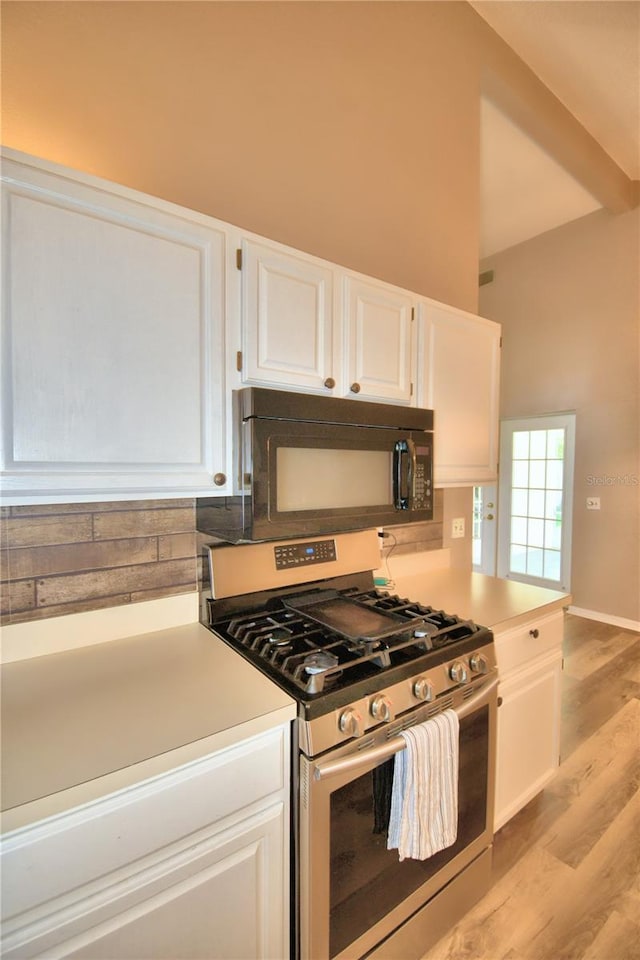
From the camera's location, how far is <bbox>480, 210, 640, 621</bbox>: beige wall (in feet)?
12.3

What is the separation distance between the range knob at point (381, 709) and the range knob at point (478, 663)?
37 centimetres

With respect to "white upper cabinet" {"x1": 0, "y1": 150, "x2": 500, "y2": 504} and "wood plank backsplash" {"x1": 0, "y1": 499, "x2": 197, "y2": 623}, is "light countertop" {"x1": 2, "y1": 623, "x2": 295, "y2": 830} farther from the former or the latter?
"white upper cabinet" {"x1": 0, "y1": 150, "x2": 500, "y2": 504}

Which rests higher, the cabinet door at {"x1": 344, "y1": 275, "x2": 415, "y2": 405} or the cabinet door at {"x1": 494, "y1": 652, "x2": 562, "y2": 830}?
the cabinet door at {"x1": 344, "y1": 275, "x2": 415, "y2": 405}

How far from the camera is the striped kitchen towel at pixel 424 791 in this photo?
3.54ft

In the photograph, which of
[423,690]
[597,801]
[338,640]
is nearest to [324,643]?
[338,640]

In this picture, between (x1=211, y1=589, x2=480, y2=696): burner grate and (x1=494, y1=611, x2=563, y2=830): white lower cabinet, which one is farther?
(x1=494, y1=611, x2=563, y2=830): white lower cabinet

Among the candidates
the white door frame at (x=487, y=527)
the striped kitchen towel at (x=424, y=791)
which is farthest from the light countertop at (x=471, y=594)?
the white door frame at (x=487, y=527)

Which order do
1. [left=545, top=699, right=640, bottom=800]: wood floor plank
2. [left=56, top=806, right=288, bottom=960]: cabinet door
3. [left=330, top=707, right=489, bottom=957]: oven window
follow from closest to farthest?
[left=56, top=806, right=288, bottom=960]: cabinet door
[left=330, top=707, right=489, bottom=957]: oven window
[left=545, top=699, right=640, bottom=800]: wood floor plank

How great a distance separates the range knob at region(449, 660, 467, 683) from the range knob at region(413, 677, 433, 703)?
12 centimetres

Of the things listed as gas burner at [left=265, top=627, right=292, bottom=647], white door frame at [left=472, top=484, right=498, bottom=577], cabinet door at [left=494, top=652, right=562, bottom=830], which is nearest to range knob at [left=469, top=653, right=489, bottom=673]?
cabinet door at [left=494, top=652, right=562, bottom=830]

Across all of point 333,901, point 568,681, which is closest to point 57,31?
point 333,901

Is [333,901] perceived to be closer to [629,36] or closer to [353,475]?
[353,475]

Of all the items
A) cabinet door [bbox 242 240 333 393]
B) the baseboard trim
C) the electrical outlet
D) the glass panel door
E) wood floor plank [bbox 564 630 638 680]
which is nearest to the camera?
cabinet door [bbox 242 240 333 393]

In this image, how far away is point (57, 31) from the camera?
3.94 ft
